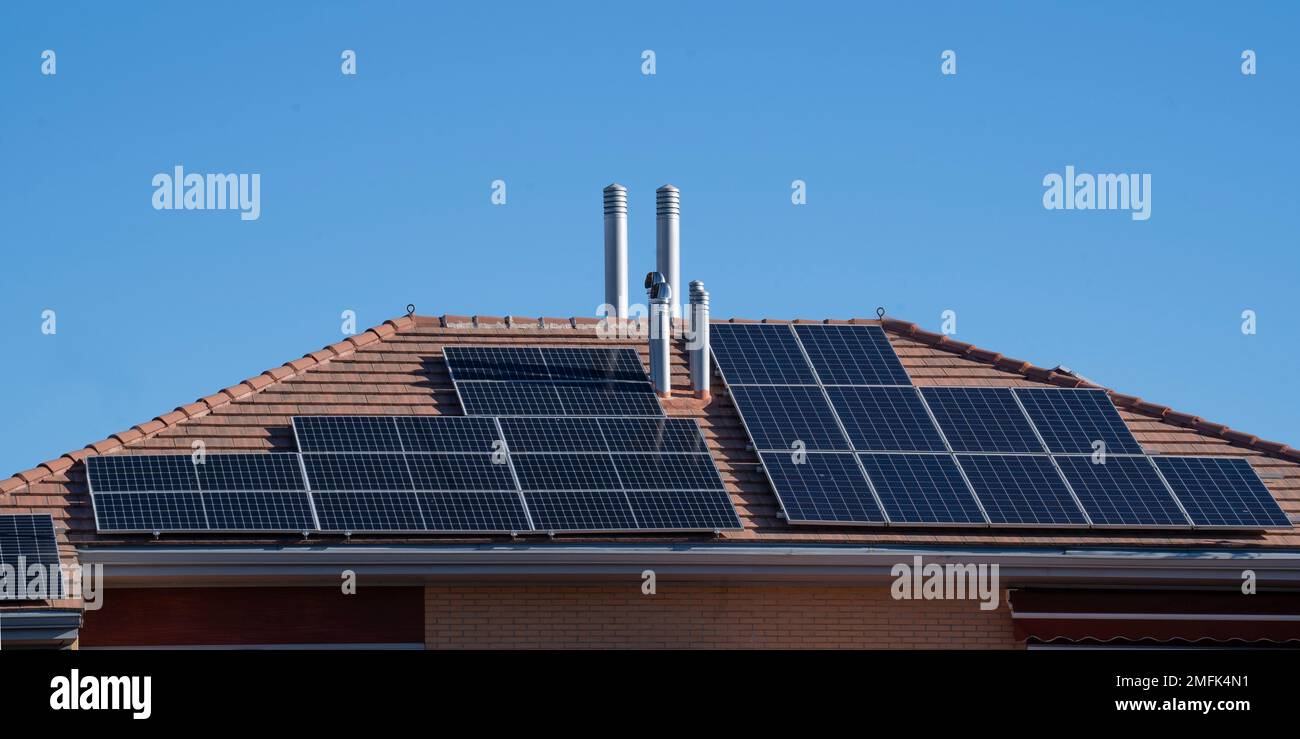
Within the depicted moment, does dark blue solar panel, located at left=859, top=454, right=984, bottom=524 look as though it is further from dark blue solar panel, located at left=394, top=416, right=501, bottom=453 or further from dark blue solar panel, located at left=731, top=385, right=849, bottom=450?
dark blue solar panel, located at left=394, top=416, right=501, bottom=453

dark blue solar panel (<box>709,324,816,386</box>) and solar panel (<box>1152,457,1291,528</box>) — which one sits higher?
dark blue solar panel (<box>709,324,816,386</box>)

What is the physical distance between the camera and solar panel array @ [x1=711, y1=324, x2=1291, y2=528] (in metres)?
21.6

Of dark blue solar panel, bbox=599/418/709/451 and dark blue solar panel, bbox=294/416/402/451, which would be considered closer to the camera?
dark blue solar panel, bbox=294/416/402/451

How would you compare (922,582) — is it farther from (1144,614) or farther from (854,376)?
(854,376)

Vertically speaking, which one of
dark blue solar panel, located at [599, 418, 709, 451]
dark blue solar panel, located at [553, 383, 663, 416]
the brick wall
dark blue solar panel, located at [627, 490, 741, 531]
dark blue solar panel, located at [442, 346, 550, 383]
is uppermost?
dark blue solar panel, located at [442, 346, 550, 383]

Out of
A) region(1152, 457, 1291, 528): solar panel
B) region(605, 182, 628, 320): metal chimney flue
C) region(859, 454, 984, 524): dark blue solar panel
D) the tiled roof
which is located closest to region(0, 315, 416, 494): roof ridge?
the tiled roof

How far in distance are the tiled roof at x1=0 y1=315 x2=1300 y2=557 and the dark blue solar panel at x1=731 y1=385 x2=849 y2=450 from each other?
0.22 m

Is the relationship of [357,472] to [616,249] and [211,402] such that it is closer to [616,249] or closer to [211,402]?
[211,402]

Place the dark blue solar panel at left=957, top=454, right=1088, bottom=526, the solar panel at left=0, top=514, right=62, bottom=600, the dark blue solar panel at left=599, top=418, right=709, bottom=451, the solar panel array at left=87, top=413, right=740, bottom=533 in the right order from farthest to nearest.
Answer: the dark blue solar panel at left=599, top=418, right=709, bottom=451 → the dark blue solar panel at left=957, top=454, right=1088, bottom=526 → the solar panel array at left=87, top=413, right=740, bottom=533 → the solar panel at left=0, top=514, right=62, bottom=600

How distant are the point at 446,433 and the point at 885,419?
5.53m

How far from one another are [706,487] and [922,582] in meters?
2.67

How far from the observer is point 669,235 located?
86.8ft

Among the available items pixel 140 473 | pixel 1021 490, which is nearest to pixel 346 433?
pixel 140 473
